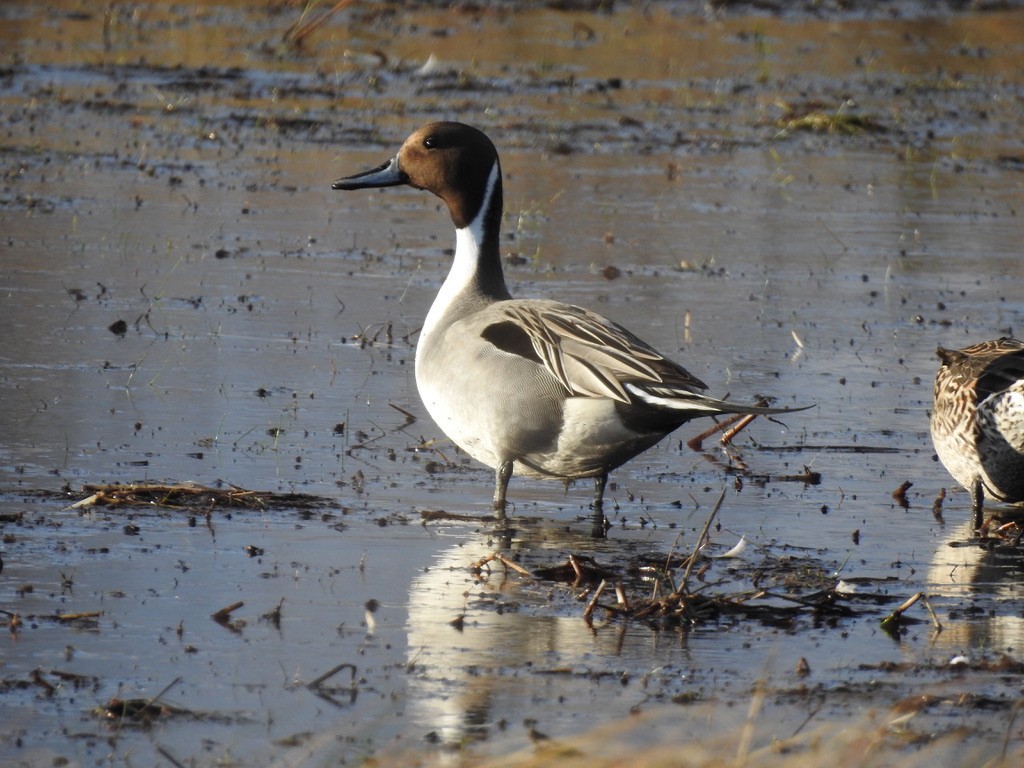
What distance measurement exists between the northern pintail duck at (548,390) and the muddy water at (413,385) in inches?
10.9

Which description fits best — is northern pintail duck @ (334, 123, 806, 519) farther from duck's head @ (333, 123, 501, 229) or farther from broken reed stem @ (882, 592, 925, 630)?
broken reed stem @ (882, 592, 925, 630)

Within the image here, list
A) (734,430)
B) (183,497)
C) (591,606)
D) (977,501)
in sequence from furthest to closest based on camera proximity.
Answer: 1. (734,430)
2. (977,501)
3. (183,497)
4. (591,606)

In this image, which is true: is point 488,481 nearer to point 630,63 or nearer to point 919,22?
point 630,63

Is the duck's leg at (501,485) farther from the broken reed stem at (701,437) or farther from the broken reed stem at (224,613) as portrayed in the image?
the broken reed stem at (224,613)

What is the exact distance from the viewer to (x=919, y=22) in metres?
27.1

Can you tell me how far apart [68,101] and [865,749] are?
14339 millimetres

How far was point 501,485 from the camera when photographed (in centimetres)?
663

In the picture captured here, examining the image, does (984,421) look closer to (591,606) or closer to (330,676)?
(591,606)

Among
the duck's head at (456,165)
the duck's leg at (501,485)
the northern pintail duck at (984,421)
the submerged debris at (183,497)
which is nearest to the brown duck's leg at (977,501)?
the northern pintail duck at (984,421)

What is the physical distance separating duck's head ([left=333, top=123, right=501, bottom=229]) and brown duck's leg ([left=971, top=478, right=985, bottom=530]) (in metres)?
2.22

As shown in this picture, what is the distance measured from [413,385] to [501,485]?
2.16 meters

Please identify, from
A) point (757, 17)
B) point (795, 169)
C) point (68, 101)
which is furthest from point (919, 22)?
point (68, 101)

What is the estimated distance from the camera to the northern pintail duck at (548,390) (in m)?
6.39

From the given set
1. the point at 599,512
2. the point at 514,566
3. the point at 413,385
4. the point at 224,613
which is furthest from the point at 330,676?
the point at 413,385
